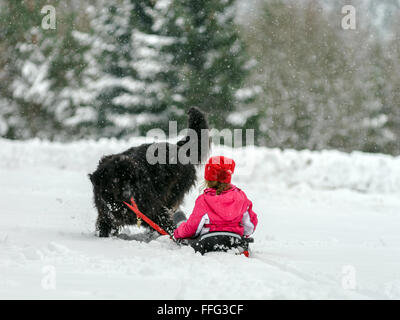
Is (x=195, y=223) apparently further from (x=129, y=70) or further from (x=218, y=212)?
(x=129, y=70)

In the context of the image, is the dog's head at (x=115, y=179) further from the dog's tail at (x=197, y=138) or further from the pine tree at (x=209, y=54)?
the pine tree at (x=209, y=54)

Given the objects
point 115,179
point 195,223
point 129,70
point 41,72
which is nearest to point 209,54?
point 129,70

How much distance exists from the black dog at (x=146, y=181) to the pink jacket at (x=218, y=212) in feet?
3.92

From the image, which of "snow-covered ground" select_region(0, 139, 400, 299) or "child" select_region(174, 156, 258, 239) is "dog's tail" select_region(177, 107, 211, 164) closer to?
"snow-covered ground" select_region(0, 139, 400, 299)

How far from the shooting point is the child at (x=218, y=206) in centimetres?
434

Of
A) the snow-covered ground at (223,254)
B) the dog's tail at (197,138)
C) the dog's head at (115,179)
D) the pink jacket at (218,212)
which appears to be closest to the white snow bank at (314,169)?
the snow-covered ground at (223,254)

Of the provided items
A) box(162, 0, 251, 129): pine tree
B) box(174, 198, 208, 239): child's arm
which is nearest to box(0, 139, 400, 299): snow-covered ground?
box(174, 198, 208, 239): child's arm

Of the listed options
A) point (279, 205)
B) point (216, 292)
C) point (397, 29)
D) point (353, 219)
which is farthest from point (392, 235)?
point (397, 29)

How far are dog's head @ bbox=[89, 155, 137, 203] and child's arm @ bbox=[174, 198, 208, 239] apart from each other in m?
1.09

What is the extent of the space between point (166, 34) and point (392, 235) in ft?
48.8

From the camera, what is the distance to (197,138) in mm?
6691

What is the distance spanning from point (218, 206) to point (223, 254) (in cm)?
44
